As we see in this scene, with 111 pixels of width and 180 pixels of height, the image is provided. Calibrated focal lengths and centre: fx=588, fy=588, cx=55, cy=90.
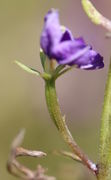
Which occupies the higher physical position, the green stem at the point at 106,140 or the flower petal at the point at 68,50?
the flower petal at the point at 68,50

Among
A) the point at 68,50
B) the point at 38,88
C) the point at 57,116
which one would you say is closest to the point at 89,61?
the point at 68,50

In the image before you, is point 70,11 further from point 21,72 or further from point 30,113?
point 30,113

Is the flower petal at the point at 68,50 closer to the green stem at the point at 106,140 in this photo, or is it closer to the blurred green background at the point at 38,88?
the green stem at the point at 106,140

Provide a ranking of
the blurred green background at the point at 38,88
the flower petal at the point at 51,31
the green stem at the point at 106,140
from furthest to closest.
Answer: the blurred green background at the point at 38,88 < the green stem at the point at 106,140 < the flower petal at the point at 51,31

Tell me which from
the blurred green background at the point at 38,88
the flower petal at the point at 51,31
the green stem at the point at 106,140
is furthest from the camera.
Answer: the blurred green background at the point at 38,88

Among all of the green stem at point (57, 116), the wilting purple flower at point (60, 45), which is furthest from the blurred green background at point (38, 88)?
the wilting purple flower at point (60, 45)

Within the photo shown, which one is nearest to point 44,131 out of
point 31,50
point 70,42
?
point 31,50

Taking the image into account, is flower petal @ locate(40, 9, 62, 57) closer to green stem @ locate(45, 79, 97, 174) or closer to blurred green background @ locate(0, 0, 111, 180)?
green stem @ locate(45, 79, 97, 174)
